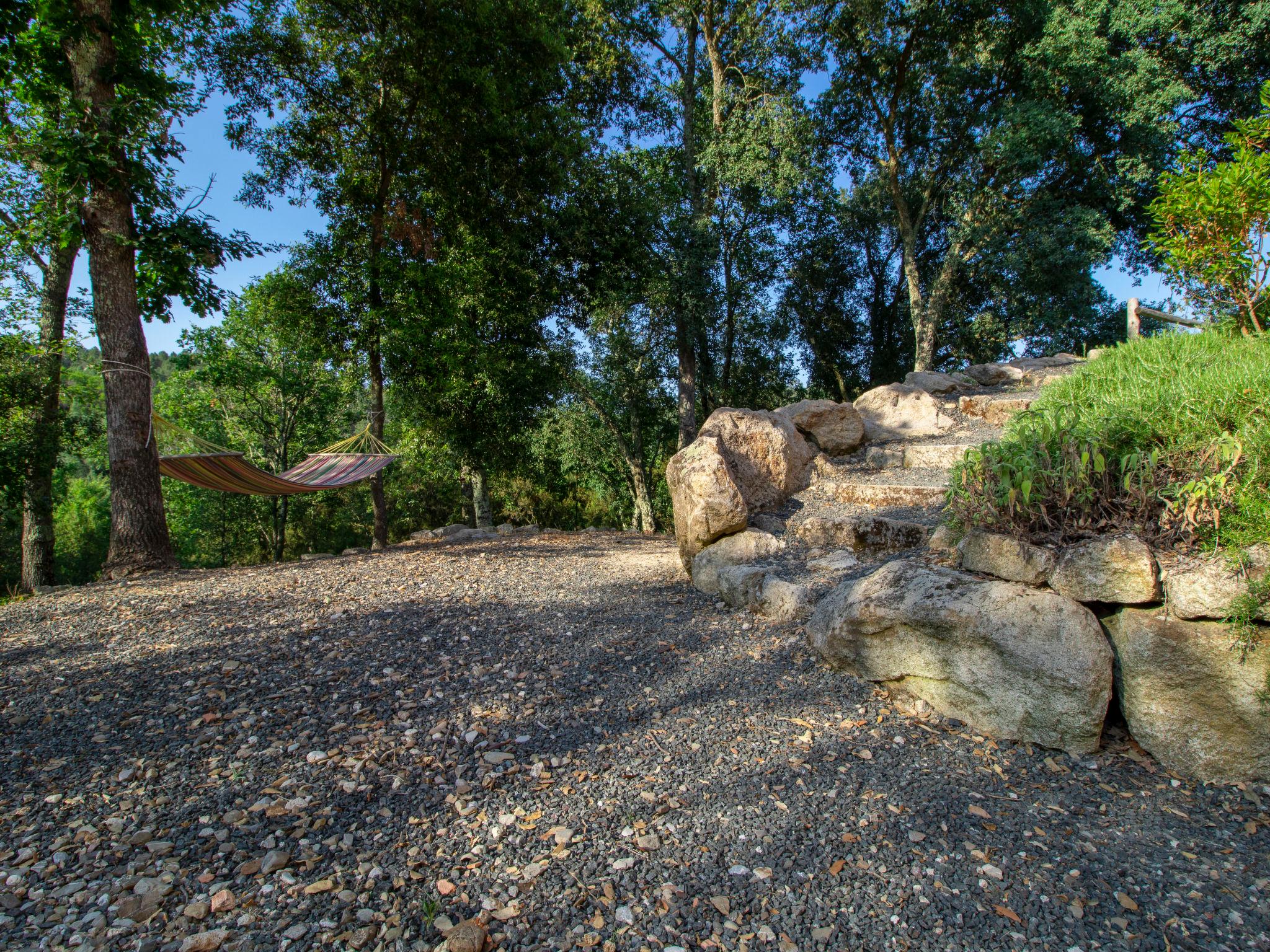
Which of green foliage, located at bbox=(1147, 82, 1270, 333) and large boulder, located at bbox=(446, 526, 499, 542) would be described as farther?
large boulder, located at bbox=(446, 526, 499, 542)

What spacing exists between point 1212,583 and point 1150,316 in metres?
3.34

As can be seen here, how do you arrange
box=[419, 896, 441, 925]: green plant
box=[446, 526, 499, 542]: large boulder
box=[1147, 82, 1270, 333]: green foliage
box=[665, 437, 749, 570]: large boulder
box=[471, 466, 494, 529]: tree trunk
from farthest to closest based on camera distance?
box=[471, 466, 494, 529]: tree trunk
box=[446, 526, 499, 542]: large boulder
box=[665, 437, 749, 570]: large boulder
box=[1147, 82, 1270, 333]: green foliage
box=[419, 896, 441, 925]: green plant

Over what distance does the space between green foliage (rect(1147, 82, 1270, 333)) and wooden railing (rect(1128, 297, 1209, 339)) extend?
0.93 ft

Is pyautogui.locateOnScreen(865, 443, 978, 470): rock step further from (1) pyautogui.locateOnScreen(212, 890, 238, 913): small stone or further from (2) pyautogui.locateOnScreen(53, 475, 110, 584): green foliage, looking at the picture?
(2) pyautogui.locateOnScreen(53, 475, 110, 584): green foliage

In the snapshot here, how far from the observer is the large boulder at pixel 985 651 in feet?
6.34

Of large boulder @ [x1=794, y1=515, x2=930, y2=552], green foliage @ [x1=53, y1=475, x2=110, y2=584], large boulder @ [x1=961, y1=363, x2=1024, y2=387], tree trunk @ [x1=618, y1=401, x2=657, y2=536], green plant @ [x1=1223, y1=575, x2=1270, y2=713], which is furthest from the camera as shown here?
green foliage @ [x1=53, y1=475, x2=110, y2=584]

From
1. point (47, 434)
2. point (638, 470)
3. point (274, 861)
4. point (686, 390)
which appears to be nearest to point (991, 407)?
point (686, 390)

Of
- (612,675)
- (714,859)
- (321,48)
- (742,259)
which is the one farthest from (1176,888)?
(742,259)

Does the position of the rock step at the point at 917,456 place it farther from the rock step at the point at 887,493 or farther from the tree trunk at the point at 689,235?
the tree trunk at the point at 689,235

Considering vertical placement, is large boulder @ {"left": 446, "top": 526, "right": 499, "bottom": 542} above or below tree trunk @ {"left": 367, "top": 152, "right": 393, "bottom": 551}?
below

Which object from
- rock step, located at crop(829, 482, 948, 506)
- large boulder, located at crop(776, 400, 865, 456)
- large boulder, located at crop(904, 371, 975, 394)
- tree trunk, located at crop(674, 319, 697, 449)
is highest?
tree trunk, located at crop(674, 319, 697, 449)

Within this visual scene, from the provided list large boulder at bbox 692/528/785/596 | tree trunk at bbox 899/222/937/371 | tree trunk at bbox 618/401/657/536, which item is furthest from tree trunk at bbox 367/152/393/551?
tree trunk at bbox 899/222/937/371

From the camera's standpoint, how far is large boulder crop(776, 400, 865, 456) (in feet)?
16.0

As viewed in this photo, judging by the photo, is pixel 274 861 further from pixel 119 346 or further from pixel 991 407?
pixel 991 407
